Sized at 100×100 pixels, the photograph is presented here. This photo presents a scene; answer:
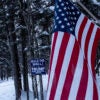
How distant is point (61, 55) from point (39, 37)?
19853 millimetres

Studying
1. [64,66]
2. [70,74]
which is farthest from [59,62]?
[70,74]

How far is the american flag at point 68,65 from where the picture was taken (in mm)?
6090

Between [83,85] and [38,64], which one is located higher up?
[83,85]

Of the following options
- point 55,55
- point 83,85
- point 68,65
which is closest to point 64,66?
point 68,65

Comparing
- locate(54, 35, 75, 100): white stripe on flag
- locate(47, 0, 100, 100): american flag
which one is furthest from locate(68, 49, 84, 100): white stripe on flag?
locate(54, 35, 75, 100): white stripe on flag

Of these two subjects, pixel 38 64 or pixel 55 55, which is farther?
pixel 38 64

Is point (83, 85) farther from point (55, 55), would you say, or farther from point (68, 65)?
point (55, 55)

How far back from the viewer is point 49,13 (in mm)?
24391

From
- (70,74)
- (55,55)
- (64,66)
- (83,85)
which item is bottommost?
(83,85)

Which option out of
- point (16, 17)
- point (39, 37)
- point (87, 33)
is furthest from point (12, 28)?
point (87, 33)

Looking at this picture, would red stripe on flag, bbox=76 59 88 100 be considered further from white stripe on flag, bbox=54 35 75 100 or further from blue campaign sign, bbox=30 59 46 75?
blue campaign sign, bbox=30 59 46 75

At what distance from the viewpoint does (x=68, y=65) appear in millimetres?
6168

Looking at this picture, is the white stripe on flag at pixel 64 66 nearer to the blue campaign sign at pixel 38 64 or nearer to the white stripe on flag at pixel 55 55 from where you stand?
the white stripe on flag at pixel 55 55

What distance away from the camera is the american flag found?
6.09 metres
